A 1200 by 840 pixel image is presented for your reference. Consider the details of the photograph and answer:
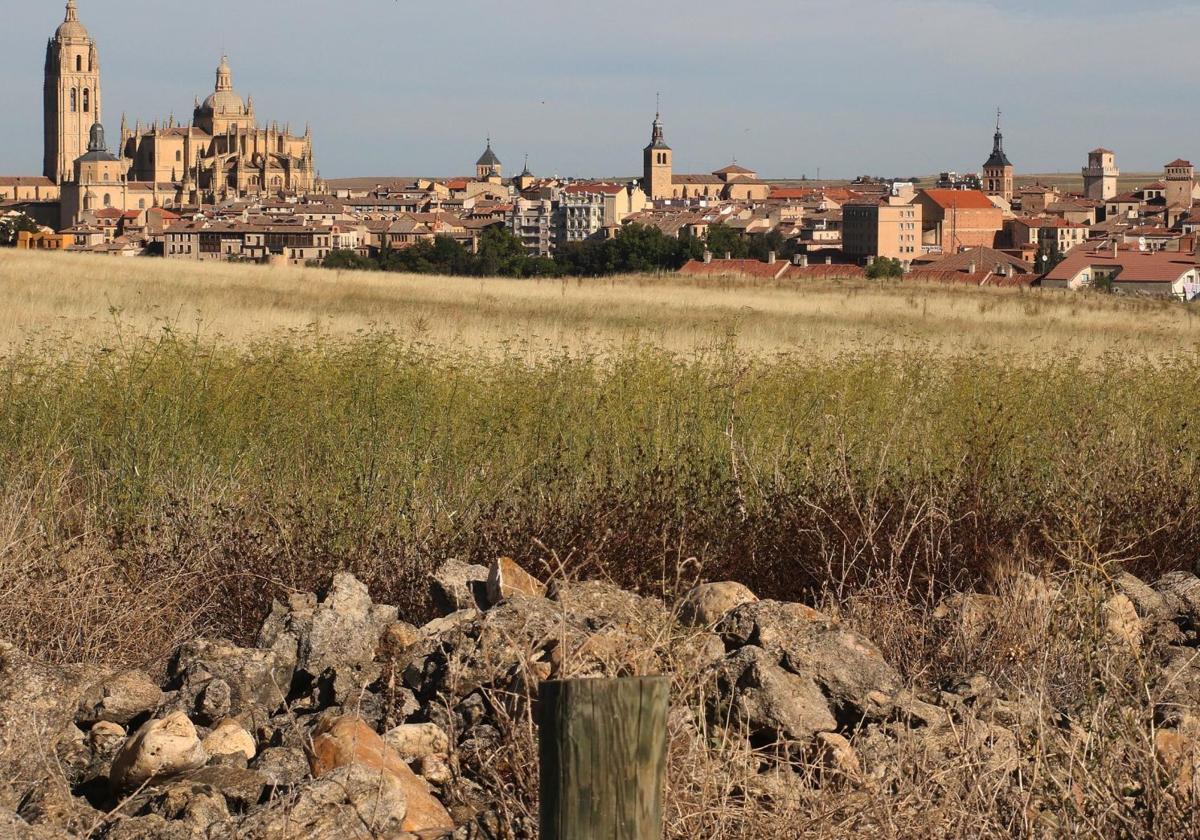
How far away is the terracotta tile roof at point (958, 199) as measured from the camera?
155 meters

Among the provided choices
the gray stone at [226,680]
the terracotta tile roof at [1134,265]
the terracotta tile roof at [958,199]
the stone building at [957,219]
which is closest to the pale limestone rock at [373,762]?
the gray stone at [226,680]

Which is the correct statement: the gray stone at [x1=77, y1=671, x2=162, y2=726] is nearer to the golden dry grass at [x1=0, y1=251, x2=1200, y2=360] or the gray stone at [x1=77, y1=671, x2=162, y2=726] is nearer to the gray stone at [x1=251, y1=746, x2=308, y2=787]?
the gray stone at [x1=251, y1=746, x2=308, y2=787]

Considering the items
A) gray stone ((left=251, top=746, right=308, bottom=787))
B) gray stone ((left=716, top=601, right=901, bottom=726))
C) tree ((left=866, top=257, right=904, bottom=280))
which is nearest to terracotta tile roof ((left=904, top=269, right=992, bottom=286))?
tree ((left=866, top=257, right=904, bottom=280))

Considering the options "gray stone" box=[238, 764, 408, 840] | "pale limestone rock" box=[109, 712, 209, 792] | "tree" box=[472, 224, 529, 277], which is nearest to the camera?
"gray stone" box=[238, 764, 408, 840]

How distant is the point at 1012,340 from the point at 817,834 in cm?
1919

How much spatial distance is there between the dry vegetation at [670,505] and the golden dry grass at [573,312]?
1822 millimetres

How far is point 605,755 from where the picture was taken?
123 inches

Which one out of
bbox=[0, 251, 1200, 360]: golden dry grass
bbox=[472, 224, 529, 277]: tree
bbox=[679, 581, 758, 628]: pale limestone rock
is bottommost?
bbox=[679, 581, 758, 628]: pale limestone rock

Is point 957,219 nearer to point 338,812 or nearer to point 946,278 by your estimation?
point 946,278

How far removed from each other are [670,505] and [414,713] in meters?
2.47

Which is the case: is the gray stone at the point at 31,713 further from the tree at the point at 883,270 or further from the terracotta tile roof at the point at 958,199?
the terracotta tile roof at the point at 958,199

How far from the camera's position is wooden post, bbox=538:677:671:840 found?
3.11m

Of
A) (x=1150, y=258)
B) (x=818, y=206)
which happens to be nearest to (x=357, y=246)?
(x=818, y=206)

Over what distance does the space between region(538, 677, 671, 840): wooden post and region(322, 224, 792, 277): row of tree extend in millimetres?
89316
